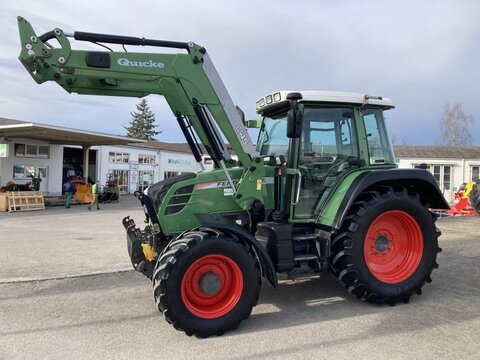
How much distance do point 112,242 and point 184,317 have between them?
6896 millimetres

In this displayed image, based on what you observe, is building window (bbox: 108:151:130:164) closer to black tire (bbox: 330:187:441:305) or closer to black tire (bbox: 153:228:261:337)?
black tire (bbox: 330:187:441:305)

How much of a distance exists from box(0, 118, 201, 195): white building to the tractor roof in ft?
29.9

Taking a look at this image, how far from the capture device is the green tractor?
14.5ft

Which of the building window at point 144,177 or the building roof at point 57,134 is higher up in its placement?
the building roof at point 57,134

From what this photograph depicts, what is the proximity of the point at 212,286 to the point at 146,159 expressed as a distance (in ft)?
105

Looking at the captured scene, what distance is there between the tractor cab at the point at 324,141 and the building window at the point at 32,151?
22.6 m

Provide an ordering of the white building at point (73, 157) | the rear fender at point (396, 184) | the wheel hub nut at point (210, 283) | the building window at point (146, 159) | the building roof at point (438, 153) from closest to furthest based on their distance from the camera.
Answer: the wheel hub nut at point (210, 283) → the rear fender at point (396, 184) → the white building at point (73, 157) → the building roof at point (438, 153) → the building window at point (146, 159)

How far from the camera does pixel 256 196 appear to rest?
16.9 ft

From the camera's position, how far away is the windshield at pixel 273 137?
5.66 metres

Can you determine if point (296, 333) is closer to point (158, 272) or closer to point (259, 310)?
point (259, 310)

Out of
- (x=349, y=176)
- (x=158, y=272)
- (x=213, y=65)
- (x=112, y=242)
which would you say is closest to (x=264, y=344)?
(x=158, y=272)

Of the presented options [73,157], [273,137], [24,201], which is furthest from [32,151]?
[273,137]

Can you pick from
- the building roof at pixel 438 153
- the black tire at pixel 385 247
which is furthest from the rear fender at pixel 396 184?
the building roof at pixel 438 153

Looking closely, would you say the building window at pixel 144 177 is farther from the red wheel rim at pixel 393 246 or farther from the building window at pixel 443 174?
the red wheel rim at pixel 393 246
